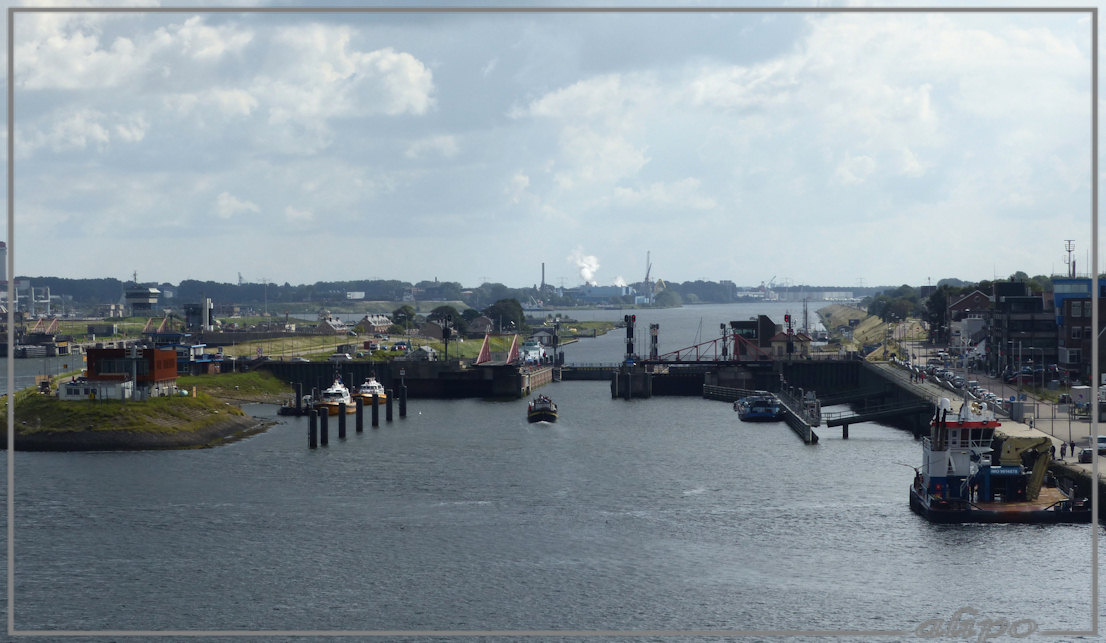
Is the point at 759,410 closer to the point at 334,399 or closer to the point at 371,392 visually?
the point at 334,399

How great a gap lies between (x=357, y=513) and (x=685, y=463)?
2271 cm

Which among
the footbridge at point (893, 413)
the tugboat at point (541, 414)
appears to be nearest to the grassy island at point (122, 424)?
the tugboat at point (541, 414)

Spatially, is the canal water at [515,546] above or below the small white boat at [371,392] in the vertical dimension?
below

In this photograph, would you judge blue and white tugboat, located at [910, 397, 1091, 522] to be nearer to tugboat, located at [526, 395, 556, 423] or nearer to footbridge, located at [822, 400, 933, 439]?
footbridge, located at [822, 400, 933, 439]

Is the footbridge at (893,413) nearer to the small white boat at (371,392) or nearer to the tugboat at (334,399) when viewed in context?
the tugboat at (334,399)

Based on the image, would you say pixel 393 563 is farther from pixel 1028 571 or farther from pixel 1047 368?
pixel 1047 368

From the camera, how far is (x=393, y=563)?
46.6 metres

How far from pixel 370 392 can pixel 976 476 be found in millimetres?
65266

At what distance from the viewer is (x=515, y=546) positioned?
49094mm

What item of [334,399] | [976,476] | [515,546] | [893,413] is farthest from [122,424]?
[976,476]

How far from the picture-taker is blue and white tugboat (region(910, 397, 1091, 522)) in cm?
5344

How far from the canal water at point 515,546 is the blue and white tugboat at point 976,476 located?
1340 mm

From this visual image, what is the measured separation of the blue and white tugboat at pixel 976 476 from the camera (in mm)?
53438

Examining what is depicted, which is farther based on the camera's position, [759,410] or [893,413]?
[759,410]
